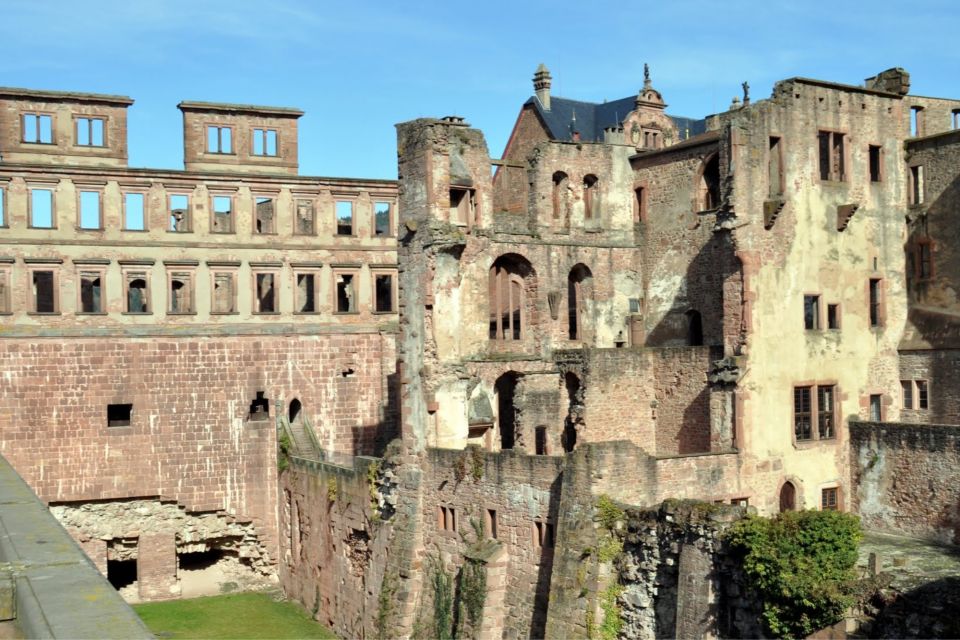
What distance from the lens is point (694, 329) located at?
3092 cm

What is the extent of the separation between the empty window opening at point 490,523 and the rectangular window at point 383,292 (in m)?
13.4

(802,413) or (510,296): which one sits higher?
(510,296)

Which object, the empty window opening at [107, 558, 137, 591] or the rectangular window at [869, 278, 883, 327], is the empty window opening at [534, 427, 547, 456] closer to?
the rectangular window at [869, 278, 883, 327]

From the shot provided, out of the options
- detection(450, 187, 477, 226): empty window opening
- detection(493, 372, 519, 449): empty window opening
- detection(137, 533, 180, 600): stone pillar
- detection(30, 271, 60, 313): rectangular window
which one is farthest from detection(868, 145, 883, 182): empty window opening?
detection(30, 271, 60, 313): rectangular window

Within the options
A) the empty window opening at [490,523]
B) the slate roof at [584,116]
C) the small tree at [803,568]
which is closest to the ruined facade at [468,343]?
the empty window opening at [490,523]

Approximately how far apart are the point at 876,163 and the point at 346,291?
1743cm

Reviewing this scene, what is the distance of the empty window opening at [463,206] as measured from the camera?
2964cm

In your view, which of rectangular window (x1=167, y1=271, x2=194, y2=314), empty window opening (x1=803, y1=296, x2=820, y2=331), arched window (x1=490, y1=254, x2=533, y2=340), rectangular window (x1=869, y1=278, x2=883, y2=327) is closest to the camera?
empty window opening (x1=803, y1=296, x2=820, y2=331)

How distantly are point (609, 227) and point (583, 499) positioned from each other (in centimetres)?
1172

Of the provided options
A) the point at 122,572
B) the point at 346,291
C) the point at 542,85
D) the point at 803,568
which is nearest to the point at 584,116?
the point at 542,85

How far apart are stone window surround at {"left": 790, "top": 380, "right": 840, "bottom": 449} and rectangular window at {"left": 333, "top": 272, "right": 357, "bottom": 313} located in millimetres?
14971

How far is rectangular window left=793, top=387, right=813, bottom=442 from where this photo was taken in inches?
1102

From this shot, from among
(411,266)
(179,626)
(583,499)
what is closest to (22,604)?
(583,499)

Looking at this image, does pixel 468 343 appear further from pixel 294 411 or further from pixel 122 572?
pixel 122 572
